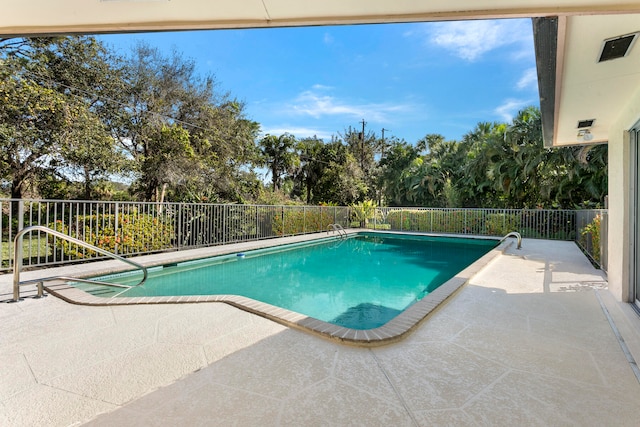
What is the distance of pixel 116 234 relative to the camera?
741 cm

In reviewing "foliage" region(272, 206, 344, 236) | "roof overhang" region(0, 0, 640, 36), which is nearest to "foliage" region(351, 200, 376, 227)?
"foliage" region(272, 206, 344, 236)

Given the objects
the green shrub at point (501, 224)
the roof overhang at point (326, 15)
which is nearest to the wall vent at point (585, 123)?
the roof overhang at point (326, 15)

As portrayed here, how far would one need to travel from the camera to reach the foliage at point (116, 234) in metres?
6.64

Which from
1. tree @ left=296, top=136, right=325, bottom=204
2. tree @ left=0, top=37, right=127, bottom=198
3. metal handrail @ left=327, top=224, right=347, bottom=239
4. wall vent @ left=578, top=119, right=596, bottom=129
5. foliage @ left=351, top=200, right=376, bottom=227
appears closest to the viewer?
wall vent @ left=578, top=119, right=596, bottom=129

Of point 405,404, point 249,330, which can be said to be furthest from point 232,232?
point 405,404

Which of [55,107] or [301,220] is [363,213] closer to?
[301,220]

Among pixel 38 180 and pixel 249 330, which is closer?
pixel 249 330

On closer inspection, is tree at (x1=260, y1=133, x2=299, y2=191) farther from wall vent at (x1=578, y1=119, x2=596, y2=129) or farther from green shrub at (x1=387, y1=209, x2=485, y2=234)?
wall vent at (x1=578, y1=119, x2=596, y2=129)

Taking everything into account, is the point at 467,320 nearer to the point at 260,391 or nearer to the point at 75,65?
the point at 260,391

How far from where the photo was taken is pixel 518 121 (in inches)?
→ 602

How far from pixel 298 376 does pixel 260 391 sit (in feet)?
1.04

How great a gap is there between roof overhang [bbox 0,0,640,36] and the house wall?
313 centimetres

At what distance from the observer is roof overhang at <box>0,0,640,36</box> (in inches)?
65.7

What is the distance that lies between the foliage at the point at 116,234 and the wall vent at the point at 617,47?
8.53 metres
